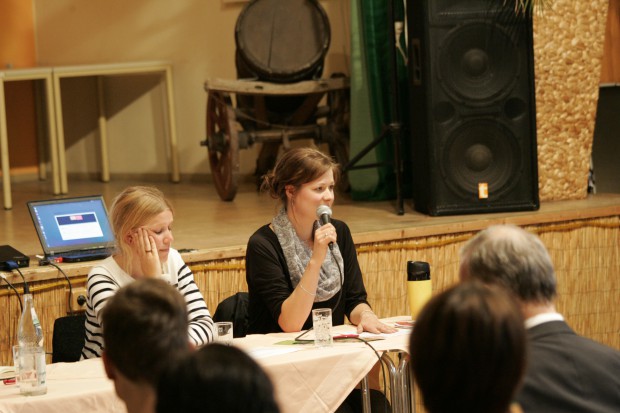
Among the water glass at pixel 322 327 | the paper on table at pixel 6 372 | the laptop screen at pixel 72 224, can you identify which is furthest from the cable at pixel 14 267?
the water glass at pixel 322 327

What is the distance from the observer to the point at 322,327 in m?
2.87

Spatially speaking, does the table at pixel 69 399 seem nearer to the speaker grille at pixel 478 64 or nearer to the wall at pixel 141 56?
the speaker grille at pixel 478 64

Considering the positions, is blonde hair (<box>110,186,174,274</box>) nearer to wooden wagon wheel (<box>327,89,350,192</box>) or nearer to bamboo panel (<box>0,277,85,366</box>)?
bamboo panel (<box>0,277,85,366</box>)

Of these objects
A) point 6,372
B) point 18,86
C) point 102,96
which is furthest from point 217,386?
point 18,86

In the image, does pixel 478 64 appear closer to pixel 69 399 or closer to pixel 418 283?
pixel 418 283

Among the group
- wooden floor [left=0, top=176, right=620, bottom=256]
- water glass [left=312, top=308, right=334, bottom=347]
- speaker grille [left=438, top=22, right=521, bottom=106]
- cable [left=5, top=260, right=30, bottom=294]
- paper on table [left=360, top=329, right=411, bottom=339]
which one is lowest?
paper on table [left=360, top=329, right=411, bottom=339]

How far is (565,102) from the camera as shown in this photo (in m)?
5.14

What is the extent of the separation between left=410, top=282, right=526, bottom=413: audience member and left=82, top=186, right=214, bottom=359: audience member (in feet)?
5.36

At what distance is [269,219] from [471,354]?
377 centimetres

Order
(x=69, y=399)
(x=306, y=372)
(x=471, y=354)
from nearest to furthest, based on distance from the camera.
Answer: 1. (x=471, y=354)
2. (x=69, y=399)
3. (x=306, y=372)

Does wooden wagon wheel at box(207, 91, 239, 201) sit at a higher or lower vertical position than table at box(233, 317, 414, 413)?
higher

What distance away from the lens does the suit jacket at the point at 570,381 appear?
6.32 feet

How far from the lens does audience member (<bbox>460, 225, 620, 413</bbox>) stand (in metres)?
1.93

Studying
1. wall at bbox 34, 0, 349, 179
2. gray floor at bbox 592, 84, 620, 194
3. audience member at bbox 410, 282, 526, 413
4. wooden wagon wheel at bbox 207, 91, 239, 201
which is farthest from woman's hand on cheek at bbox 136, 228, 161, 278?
wall at bbox 34, 0, 349, 179
